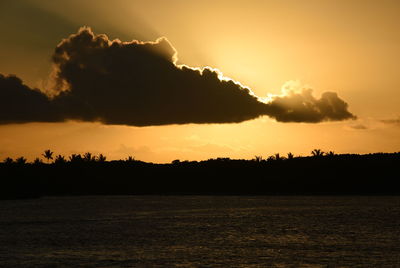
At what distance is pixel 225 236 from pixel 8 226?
48.9m

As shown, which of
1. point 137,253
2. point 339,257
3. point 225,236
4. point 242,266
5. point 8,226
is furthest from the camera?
point 8,226

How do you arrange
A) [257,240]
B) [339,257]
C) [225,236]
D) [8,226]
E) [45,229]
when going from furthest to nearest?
[8,226] < [45,229] < [225,236] < [257,240] < [339,257]

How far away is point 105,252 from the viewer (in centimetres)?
7875

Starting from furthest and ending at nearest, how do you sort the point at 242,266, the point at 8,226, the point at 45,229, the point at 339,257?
the point at 8,226, the point at 45,229, the point at 339,257, the point at 242,266

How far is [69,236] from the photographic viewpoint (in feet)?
334

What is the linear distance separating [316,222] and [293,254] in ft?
181

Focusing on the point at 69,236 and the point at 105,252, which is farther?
the point at 69,236

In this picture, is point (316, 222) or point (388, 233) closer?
point (388, 233)

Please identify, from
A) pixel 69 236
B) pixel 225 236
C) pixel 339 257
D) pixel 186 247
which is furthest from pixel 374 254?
pixel 69 236

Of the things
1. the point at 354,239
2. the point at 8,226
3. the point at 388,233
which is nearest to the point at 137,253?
the point at 354,239

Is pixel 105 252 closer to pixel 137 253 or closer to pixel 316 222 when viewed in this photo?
pixel 137 253

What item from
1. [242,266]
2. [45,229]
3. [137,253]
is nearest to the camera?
[242,266]

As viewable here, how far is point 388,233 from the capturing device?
99.5 metres

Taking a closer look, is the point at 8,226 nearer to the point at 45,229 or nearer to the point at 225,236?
the point at 45,229
